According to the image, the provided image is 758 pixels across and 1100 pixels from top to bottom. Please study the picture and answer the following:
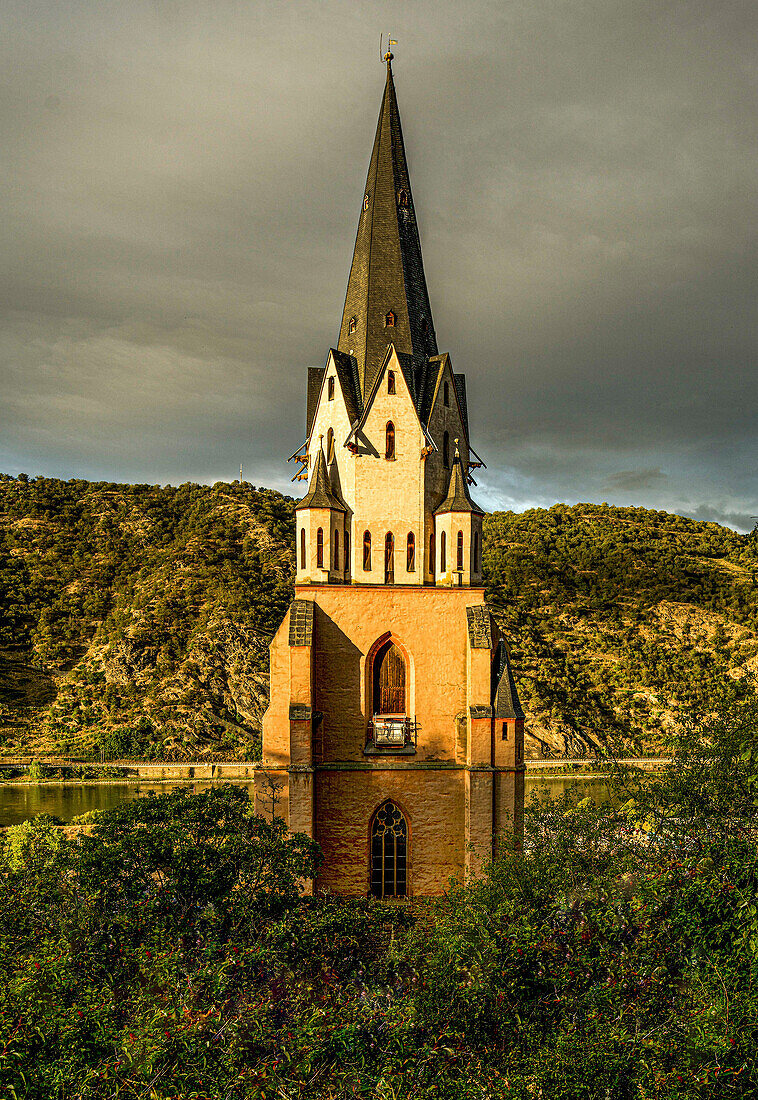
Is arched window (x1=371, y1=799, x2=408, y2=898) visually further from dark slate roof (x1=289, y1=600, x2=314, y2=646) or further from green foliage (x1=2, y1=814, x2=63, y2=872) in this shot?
green foliage (x1=2, y1=814, x2=63, y2=872)

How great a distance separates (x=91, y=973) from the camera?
12617mm

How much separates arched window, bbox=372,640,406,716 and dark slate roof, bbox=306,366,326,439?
8.23 metres

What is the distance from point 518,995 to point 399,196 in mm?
23507

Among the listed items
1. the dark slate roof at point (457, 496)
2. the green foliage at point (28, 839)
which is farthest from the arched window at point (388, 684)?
the green foliage at point (28, 839)

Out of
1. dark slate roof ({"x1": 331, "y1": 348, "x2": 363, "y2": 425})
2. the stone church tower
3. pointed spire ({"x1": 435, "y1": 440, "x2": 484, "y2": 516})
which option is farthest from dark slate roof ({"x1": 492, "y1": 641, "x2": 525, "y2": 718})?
dark slate roof ({"x1": 331, "y1": 348, "x2": 363, "y2": 425})

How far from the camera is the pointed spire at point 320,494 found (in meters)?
23.6

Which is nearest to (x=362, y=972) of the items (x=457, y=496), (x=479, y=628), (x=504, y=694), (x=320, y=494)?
(x=504, y=694)

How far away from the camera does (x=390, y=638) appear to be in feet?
76.6

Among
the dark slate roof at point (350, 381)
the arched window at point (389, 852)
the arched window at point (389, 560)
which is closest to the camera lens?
the arched window at point (389, 852)

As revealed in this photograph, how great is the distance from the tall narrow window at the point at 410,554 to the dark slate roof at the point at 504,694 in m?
3.85

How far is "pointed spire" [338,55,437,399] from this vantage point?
2530 centimetres

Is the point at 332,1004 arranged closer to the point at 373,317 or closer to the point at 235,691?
the point at 373,317

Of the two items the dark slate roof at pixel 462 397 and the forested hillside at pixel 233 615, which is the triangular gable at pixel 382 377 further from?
the forested hillside at pixel 233 615

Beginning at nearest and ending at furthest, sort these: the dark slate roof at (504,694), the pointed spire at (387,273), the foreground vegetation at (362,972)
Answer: the foreground vegetation at (362,972)
the dark slate roof at (504,694)
the pointed spire at (387,273)
